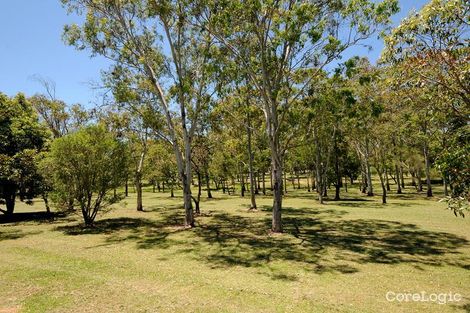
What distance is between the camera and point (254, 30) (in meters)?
19.2

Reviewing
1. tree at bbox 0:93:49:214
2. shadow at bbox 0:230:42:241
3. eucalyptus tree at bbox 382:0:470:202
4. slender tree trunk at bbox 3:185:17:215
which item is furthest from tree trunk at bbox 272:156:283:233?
slender tree trunk at bbox 3:185:17:215

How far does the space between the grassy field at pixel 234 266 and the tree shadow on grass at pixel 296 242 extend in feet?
0.19

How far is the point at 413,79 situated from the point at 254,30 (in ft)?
36.8

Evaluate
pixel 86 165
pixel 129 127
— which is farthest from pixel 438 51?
pixel 129 127

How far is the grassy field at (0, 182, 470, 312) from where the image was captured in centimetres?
999

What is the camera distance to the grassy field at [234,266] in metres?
9.99

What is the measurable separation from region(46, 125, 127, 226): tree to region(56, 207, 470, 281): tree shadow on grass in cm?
253

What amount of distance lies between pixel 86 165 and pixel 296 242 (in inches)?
607

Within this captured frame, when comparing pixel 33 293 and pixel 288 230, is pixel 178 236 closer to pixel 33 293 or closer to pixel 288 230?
pixel 288 230

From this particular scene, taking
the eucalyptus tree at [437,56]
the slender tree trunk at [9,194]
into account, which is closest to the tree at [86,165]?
the slender tree trunk at [9,194]

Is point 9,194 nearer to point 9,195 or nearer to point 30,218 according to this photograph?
point 9,195

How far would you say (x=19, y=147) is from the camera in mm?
28891

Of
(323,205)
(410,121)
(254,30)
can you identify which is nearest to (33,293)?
(254,30)

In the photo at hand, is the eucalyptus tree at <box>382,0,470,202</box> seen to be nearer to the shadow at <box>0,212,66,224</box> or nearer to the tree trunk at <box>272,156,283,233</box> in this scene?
the tree trunk at <box>272,156,283,233</box>
